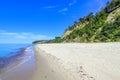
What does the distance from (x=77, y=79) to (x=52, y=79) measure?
1.33 meters

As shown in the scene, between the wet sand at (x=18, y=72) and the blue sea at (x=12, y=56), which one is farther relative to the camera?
the blue sea at (x=12, y=56)

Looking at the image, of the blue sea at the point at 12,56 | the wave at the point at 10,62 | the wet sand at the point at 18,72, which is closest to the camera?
the wet sand at the point at 18,72

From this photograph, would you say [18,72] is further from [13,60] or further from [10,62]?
[13,60]

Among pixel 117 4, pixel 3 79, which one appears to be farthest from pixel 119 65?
pixel 117 4

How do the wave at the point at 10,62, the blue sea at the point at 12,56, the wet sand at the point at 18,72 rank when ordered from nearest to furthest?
1. the wet sand at the point at 18,72
2. the wave at the point at 10,62
3. the blue sea at the point at 12,56

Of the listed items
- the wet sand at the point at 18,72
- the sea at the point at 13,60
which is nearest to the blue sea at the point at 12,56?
the sea at the point at 13,60

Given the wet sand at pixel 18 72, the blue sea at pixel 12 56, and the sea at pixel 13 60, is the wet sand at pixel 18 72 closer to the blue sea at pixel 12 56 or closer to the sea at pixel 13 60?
the sea at pixel 13 60

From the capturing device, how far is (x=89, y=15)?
3359 inches

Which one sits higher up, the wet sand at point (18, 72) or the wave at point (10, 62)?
the wave at point (10, 62)

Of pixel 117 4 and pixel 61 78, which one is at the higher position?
pixel 117 4

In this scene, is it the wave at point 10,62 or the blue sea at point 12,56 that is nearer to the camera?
the wave at point 10,62

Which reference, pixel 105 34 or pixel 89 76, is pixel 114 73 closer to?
pixel 89 76

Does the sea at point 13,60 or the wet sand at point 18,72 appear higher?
the sea at point 13,60

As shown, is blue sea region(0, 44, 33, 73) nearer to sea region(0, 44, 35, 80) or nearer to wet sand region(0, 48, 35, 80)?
sea region(0, 44, 35, 80)
